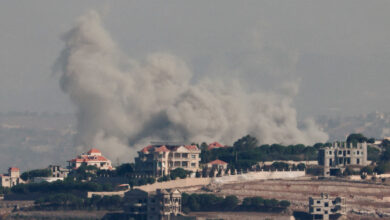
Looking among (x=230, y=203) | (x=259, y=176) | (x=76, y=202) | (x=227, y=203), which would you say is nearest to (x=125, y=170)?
(x=259, y=176)

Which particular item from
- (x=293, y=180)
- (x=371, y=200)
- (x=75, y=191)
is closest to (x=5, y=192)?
(x=75, y=191)

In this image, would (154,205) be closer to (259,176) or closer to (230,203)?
(230,203)

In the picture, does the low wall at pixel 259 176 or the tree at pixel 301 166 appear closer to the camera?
the low wall at pixel 259 176

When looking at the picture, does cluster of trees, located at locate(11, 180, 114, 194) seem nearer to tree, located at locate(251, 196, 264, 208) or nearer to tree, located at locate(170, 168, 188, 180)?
tree, located at locate(170, 168, 188, 180)

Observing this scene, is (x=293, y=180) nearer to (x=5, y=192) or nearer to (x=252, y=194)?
(x=252, y=194)

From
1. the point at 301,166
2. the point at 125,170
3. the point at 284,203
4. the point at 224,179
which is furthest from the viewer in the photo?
the point at 301,166

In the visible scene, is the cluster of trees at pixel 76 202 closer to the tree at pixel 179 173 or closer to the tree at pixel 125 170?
the tree at pixel 179 173

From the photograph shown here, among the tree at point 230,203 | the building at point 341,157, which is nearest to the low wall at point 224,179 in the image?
the building at point 341,157

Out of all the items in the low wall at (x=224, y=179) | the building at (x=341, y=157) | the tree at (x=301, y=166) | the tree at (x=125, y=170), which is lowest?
the low wall at (x=224, y=179)
